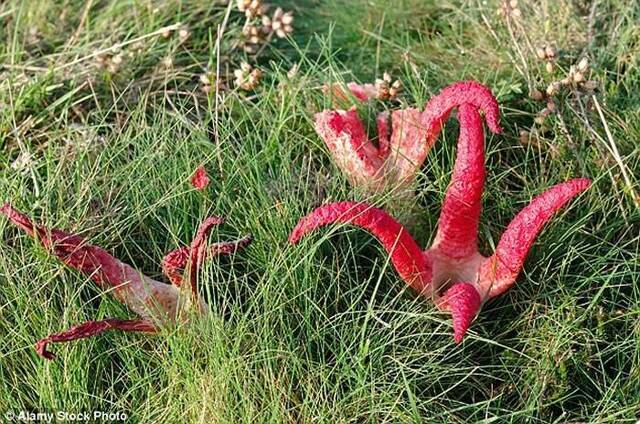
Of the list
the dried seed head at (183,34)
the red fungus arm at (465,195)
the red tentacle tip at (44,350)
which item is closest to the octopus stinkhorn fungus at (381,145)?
the red fungus arm at (465,195)

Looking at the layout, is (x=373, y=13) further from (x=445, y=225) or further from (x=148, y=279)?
(x=148, y=279)

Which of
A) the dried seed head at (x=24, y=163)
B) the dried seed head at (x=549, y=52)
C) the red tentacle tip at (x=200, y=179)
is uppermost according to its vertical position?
the dried seed head at (x=24, y=163)

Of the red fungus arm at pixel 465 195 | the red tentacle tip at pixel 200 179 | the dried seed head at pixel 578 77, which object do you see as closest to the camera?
the red fungus arm at pixel 465 195

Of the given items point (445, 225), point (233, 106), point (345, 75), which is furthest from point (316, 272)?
point (345, 75)

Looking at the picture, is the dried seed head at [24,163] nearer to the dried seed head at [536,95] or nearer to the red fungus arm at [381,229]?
the red fungus arm at [381,229]

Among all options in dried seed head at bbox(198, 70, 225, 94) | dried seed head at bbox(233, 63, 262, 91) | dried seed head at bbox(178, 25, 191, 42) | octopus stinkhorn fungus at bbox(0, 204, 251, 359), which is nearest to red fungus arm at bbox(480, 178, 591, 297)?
octopus stinkhorn fungus at bbox(0, 204, 251, 359)

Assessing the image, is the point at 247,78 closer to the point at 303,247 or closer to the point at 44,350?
the point at 303,247

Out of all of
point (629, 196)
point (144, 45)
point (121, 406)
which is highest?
point (144, 45)
